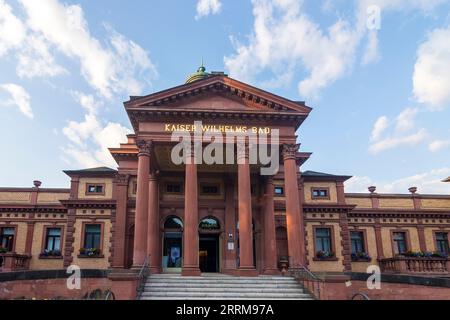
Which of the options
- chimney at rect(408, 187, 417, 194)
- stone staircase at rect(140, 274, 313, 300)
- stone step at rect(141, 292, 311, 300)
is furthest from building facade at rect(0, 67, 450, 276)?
stone step at rect(141, 292, 311, 300)

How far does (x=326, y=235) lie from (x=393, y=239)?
6447 millimetres

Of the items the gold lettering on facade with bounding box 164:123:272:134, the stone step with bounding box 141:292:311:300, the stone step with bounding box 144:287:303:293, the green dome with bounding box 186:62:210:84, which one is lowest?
the stone step with bounding box 141:292:311:300

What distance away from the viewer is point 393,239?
33.7 metres

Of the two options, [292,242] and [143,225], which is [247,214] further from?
[143,225]

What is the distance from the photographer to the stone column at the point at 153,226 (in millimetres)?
25797

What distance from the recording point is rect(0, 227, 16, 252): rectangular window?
102 feet

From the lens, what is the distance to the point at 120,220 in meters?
29.2

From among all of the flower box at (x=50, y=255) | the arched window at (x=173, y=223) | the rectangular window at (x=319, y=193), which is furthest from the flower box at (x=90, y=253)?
the rectangular window at (x=319, y=193)

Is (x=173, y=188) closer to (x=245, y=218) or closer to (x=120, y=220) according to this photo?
(x=120, y=220)

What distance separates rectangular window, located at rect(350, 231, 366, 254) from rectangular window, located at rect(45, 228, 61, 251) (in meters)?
24.7

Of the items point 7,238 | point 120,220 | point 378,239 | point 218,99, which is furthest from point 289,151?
point 7,238

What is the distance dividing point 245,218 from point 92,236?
1453 centimetres

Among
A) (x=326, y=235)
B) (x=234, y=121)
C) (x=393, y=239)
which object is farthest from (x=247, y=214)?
(x=393, y=239)

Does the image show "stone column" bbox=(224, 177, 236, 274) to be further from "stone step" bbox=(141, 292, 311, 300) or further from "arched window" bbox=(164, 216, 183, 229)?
"stone step" bbox=(141, 292, 311, 300)
